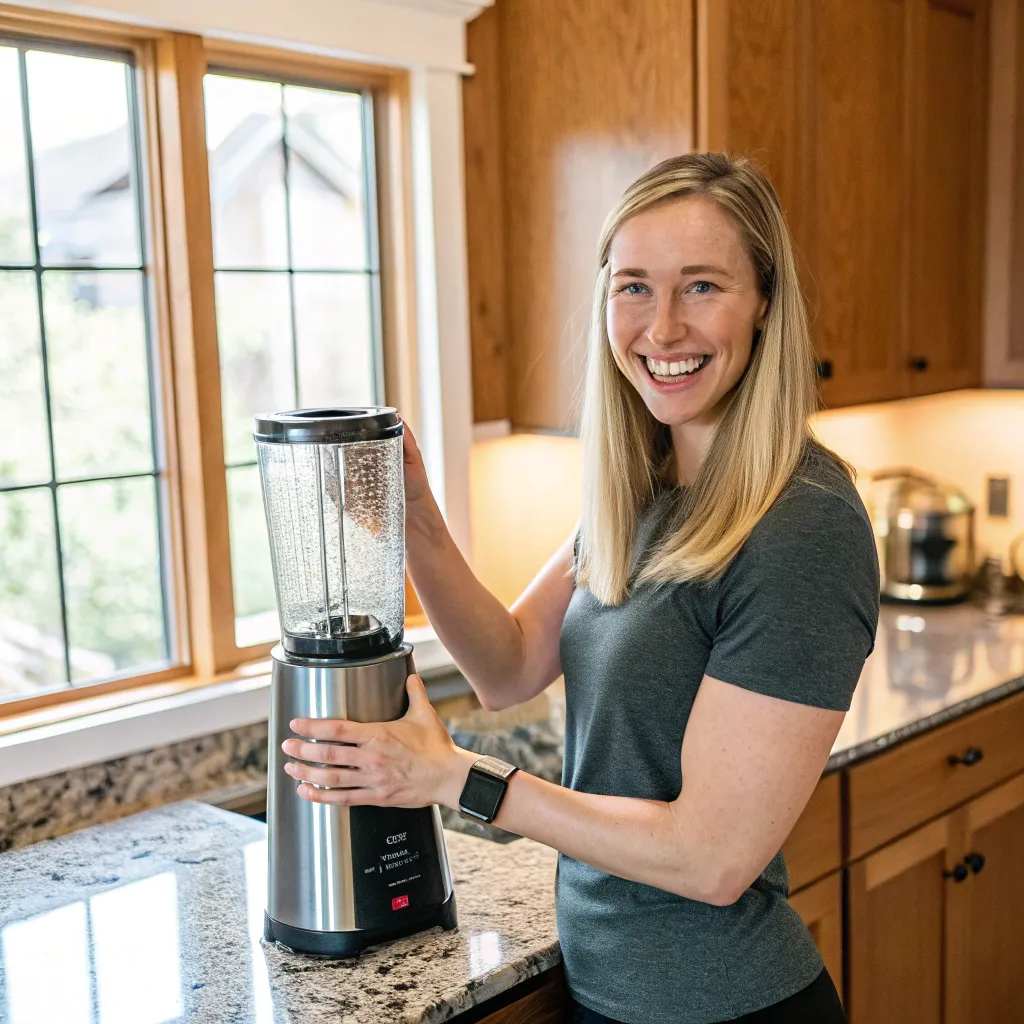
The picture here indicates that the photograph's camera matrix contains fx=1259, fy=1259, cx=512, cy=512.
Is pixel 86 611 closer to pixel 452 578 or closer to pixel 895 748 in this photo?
pixel 452 578

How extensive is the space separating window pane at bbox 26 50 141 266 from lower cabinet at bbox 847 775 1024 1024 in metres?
1.60

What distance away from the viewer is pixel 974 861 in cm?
240

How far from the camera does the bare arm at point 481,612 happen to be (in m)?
1.53

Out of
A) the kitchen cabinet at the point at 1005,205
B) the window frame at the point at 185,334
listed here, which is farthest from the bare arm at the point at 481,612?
the kitchen cabinet at the point at 1005,205

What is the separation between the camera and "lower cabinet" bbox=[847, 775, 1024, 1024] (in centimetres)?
218

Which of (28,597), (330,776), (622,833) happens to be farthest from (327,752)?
(28,597)

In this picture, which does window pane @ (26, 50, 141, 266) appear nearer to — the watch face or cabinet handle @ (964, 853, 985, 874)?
the watch face

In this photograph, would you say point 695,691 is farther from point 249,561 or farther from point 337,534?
point 249,561

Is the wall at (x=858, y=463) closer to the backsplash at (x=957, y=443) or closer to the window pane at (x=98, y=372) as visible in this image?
the backsplash at (x=957, y=443)

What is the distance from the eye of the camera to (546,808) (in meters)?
1.23

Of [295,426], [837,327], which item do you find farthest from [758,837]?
[837,327]

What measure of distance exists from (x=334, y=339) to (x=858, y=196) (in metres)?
1.12

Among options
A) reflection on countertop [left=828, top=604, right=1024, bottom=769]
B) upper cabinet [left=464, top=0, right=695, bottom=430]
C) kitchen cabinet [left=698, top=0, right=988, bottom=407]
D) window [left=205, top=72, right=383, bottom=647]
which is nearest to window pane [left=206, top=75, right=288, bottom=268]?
window [left=205, top=72, right=383, bottom=647]

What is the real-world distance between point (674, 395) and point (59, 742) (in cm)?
105
